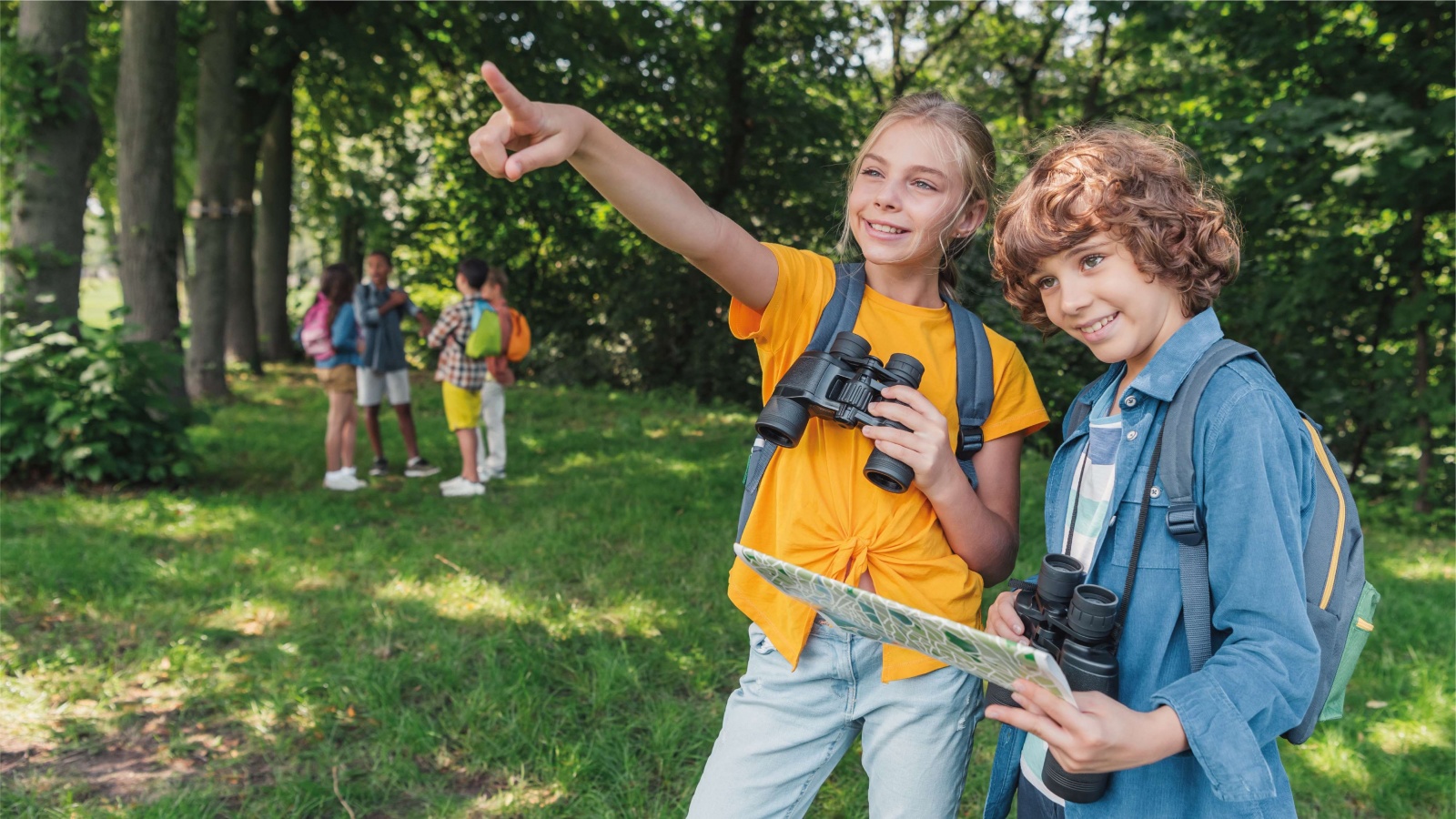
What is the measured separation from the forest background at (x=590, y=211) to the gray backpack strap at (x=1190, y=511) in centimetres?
54

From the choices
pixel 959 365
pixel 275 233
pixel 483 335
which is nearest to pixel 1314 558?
pixel 959 365

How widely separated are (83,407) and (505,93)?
6.37 m

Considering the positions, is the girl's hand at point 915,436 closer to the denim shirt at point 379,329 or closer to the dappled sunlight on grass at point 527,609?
the dappled sunlight on grass at point 527,609

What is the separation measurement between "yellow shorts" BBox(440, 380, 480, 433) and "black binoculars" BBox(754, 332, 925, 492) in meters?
5.62

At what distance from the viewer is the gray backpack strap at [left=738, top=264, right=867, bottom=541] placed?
1.76m

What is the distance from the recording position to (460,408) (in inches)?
272

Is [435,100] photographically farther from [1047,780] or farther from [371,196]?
[1047,780]

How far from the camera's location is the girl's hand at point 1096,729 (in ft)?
3.80

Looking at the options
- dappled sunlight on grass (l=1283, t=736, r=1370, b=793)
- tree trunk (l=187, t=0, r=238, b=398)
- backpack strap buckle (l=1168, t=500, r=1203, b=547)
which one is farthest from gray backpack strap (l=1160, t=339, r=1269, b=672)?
tree trunk (l=187, t=0, r=238, b=398)

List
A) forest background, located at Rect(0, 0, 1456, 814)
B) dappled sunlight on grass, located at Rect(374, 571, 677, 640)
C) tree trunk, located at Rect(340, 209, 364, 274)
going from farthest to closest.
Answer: tree trunk, located at Rect(340, 209, 364, 274)
forest background, located at Rect(0, 0, 1456, 814)
dappled sunlight on grass, located at Rect(374, 571, 677, 640)

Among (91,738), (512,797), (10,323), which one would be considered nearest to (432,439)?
(10,323)

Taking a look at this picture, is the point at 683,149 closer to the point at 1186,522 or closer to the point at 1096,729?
the point at 1186,522

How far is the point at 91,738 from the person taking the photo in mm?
3363

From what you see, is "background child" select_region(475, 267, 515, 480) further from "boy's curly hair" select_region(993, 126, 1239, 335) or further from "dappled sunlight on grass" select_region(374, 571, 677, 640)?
"boy's curly hair" select_region(993, 126, 1239, 335)
